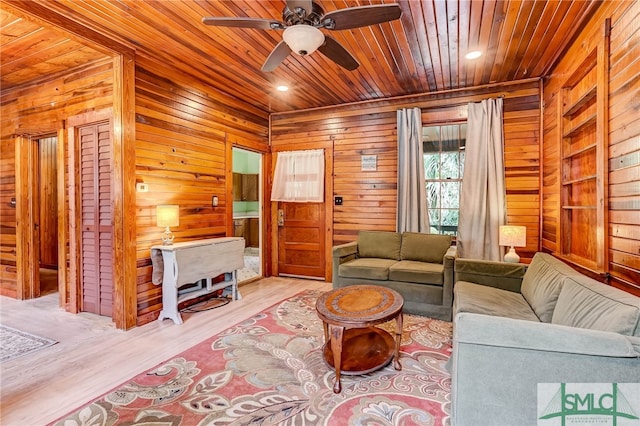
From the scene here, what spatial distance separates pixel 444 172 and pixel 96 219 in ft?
14.5

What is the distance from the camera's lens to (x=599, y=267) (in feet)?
7.41

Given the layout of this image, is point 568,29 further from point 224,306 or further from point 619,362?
point 224,306

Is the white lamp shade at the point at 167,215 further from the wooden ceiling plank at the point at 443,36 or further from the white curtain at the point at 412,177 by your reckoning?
the wooden ceiling plank at the point at 443,36

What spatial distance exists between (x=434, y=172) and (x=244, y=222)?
4859 mm

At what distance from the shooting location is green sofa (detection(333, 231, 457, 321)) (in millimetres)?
3326

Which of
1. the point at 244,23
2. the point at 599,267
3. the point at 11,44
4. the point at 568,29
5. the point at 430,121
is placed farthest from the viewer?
the point at 430,121

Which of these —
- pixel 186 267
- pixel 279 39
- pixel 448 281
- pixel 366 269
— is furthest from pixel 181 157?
pixel 448 281

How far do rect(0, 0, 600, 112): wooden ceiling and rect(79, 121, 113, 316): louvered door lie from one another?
880 mm

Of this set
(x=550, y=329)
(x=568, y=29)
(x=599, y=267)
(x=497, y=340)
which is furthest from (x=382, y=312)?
(x=568, y=29)

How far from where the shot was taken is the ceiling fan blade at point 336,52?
229 centimetres

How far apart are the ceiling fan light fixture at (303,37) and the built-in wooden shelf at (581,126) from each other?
7.20ft

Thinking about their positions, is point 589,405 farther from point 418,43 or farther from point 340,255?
point 418,43

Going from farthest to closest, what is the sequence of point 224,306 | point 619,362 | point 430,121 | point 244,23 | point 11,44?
1. point 430,121
2. point 224,306
3. point 11,44
4. point 244,23
5. point 619,362

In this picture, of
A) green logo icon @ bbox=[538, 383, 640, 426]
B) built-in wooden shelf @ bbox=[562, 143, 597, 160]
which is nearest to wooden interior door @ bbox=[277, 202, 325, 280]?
built-in wooden shelf @ bbox=[562, 143, 597, 160]
